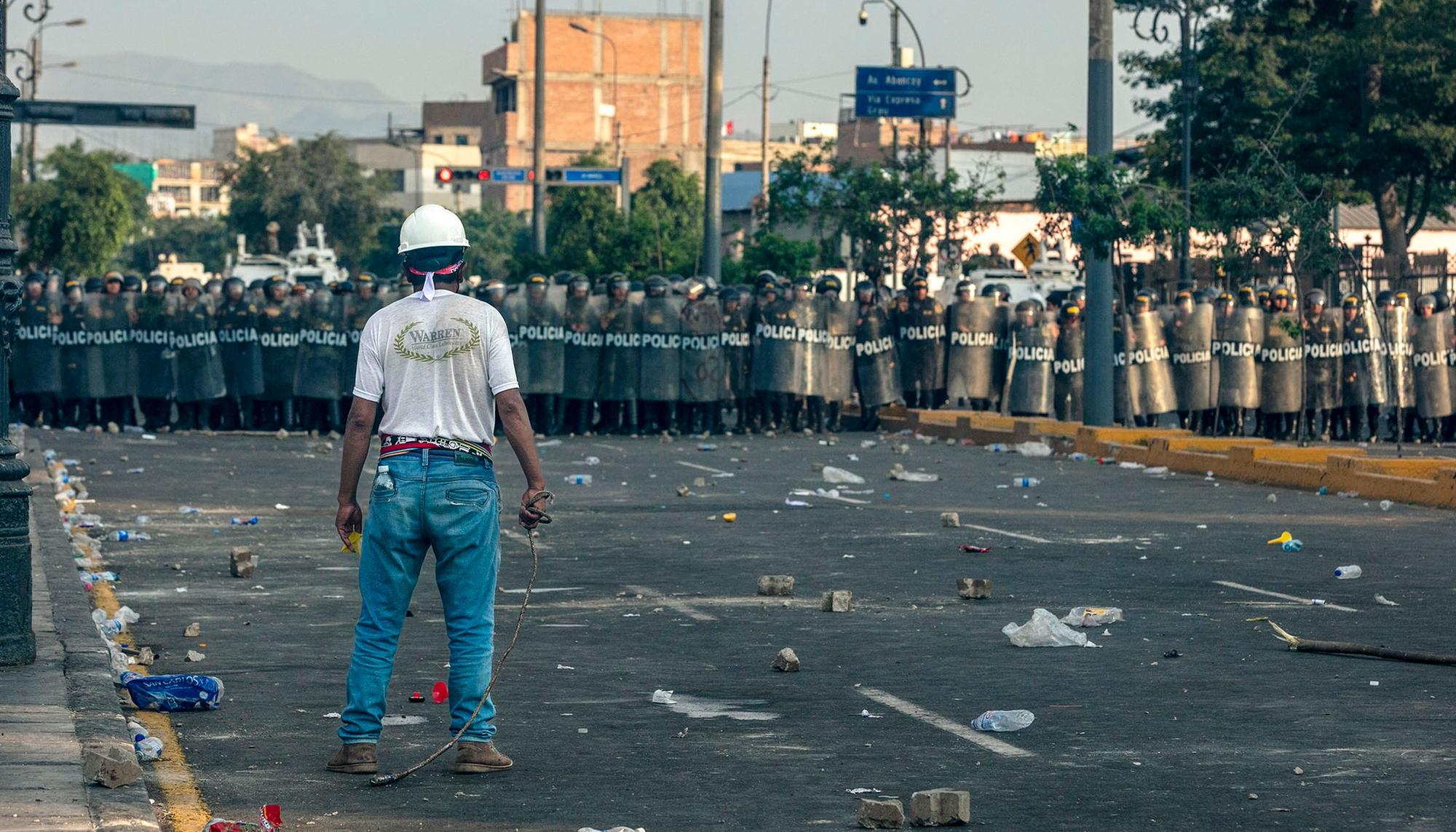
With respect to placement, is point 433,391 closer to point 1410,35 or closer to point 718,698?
point 718,698

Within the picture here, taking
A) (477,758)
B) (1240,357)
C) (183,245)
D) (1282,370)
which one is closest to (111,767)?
(477,758)

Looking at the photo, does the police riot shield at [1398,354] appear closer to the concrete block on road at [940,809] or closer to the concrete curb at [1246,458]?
the concrete curb at [1246,458]

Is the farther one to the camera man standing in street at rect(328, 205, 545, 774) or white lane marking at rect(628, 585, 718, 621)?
white lane marking at rect(628, 585, 718, 621)

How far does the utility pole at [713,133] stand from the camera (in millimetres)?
32125

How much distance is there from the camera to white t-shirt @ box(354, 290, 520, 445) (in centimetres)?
714

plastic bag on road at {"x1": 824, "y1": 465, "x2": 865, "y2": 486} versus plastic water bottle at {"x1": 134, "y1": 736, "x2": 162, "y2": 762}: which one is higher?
plastic water bottle at {"x1": 134, "y1": 736, "x2": 162, "y2": 762}

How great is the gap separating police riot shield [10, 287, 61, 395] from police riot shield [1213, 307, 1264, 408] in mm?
14985

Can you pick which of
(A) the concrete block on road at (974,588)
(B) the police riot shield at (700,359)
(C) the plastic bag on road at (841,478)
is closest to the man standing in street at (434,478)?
(A) the concrete block on road at (974,588)

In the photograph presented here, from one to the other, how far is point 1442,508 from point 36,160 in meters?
79.6

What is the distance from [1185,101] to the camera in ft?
102

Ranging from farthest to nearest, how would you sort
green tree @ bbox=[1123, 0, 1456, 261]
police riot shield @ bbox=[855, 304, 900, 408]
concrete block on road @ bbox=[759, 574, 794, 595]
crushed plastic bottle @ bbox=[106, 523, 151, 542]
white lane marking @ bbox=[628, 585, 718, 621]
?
green tree @ bbox=[1123, 0, 1456, 261]
police riot shield @ bbox=[855, 304, 900, 408]
crushed plastic bottle @ bbox=[106, 523, 151, 542]
concrete block on road @ bbox=[759, 574, 794, 595]
white lane marking @ bbox=[628, 585, 718, 621]

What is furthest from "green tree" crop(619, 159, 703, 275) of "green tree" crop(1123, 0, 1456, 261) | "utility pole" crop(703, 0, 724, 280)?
"utility pole" crop(703, 0, 724, 280)

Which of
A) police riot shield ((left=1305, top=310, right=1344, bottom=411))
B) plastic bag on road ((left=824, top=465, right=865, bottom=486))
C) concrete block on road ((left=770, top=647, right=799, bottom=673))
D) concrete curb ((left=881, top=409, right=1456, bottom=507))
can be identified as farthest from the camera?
police riot shield ((left=1305, top=310, right=1344, bottom=411))

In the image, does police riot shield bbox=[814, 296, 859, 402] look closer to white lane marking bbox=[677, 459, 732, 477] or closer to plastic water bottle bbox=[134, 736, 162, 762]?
white lane marking bbox=[677, 459, 732, 477]
